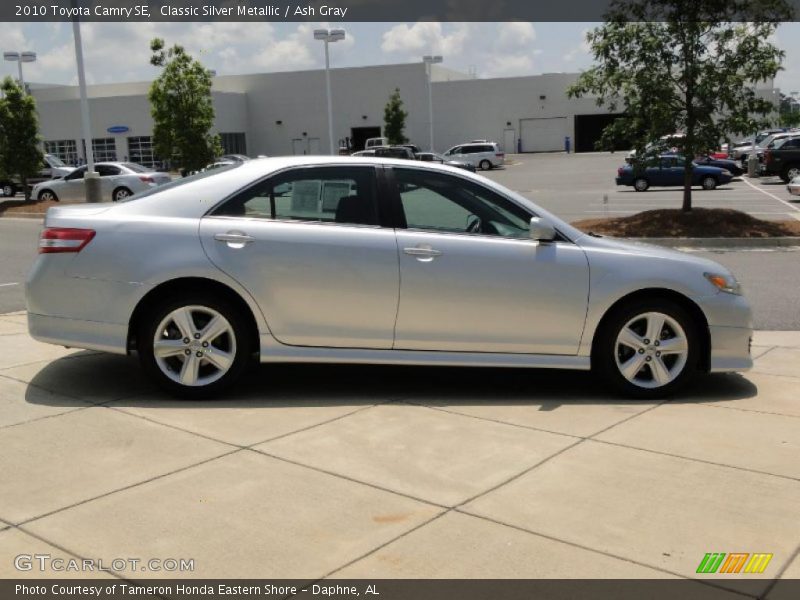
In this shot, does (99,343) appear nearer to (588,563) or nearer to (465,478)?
(465,478)

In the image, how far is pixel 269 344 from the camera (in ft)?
18.2

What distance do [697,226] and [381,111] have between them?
53.1m

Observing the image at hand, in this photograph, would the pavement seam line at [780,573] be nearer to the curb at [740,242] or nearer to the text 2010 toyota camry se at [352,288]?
the text 2010 toyota camry se at [352,288]

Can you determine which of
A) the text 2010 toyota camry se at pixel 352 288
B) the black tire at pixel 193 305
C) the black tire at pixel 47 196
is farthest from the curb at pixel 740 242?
the black tire at pixel 47 196

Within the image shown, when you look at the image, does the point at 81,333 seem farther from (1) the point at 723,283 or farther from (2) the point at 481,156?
(2) the point at 481,156

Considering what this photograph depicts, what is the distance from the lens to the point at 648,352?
5691 millimetres

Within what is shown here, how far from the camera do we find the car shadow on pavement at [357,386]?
18.7ft

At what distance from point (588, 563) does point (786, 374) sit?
12.7 feet

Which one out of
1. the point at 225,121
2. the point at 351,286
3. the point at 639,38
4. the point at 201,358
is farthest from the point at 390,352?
the point at 225,121

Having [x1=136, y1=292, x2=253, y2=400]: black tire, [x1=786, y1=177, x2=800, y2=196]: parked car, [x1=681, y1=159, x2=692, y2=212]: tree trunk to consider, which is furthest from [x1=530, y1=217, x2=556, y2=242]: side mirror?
[x1=786, y1=177, x2=800, y2=196]: parked car

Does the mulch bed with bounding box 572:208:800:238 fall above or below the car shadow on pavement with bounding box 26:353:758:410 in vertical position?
above

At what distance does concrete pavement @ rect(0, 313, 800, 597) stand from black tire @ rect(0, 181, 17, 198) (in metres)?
34.8

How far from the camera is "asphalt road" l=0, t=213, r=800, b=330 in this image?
29.6 ft

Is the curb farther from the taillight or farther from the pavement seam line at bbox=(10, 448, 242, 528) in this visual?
the pavement seam line at bbox=(10, 448, 242, 528)
